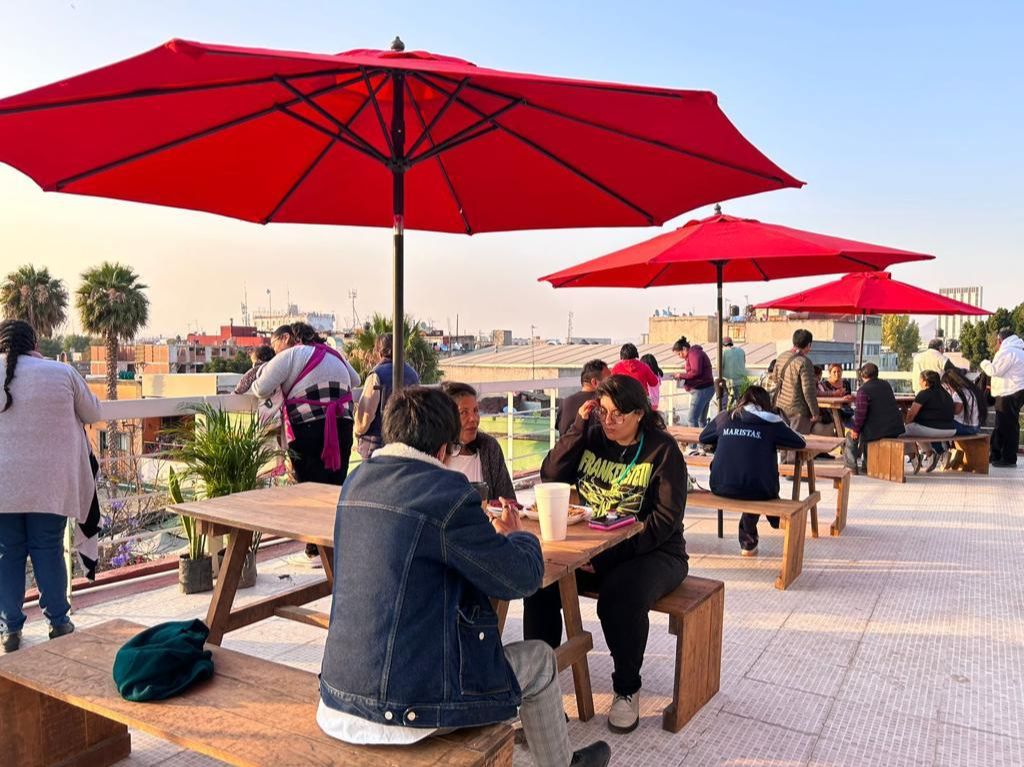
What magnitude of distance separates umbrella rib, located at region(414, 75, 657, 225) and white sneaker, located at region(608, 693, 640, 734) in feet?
7.20

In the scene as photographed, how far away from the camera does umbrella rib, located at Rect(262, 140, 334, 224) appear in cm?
345

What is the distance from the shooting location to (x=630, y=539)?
2943 millimetres

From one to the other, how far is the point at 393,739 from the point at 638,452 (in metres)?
1.61

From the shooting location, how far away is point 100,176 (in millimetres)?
3096

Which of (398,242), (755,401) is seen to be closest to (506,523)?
(398,242)

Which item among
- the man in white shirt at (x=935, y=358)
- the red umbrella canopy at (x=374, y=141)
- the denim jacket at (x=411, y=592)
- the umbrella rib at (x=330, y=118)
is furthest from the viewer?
the man in white shirt at (x=935, y=358)

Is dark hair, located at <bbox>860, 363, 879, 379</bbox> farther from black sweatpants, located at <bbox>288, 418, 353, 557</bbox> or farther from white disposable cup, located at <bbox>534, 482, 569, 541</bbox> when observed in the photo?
white disposable cup, located at <bbox>534, 482, 569, 541</bbox>

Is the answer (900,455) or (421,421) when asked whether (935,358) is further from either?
(421,421)

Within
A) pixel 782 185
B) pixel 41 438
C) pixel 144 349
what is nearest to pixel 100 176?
pixel 41 438

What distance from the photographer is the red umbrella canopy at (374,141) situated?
2.12m

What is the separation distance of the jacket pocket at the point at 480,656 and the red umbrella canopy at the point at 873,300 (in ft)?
24.8

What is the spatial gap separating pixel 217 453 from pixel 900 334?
8047cm

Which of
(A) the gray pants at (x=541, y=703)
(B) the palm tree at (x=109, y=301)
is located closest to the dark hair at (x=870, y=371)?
(A) the gray pants at (x=541, y=703)

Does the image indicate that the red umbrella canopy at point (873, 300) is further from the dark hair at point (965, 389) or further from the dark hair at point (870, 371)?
the dark hair at point (870, 371)
